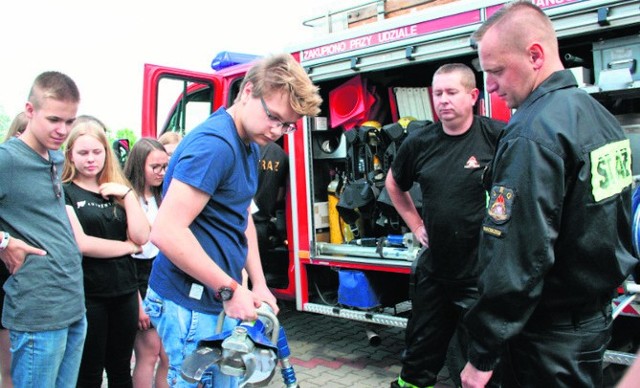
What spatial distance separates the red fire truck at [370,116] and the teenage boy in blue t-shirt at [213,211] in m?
1.86

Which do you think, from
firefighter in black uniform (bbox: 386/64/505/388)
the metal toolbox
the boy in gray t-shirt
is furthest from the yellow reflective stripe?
the boy in gray t-shirt

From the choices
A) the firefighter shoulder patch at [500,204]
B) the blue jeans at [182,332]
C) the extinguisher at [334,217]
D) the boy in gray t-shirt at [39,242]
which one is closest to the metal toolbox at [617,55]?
the firefighter shoulder patch at [500,204]

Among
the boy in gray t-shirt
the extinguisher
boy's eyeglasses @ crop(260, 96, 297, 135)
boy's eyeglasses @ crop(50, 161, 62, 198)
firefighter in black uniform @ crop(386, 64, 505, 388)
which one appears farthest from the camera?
the extinguisher

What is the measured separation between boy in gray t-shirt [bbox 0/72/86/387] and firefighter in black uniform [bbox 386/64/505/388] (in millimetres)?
1828

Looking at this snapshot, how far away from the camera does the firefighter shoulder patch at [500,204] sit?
1.71m

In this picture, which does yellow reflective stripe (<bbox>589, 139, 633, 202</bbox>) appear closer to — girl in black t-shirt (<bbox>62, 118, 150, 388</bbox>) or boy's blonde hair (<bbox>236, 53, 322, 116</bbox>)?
boy's blonde hair (<bbox>236, 53, 322, 116</bbox>)

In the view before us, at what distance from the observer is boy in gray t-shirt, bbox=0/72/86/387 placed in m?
2.23

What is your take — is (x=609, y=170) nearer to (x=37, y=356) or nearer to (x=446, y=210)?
(x=446, y=210)

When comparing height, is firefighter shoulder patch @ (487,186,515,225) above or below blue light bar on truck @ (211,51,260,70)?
below

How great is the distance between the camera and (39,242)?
7.47 feet

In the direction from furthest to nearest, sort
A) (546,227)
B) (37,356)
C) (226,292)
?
(37,356) → (226,292) → (546,227)

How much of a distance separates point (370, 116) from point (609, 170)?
2.92 m

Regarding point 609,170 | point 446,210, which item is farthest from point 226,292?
point 446,210

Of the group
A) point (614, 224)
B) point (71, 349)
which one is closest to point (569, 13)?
point (614, 224)
